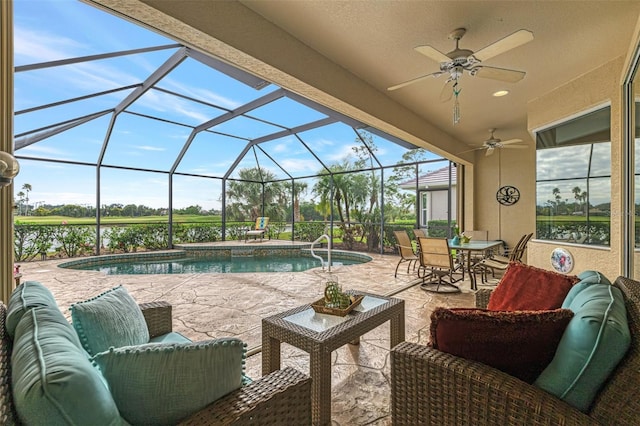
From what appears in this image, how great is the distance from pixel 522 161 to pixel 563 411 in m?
7.86

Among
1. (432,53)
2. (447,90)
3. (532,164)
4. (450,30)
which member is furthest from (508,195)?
(432,53)

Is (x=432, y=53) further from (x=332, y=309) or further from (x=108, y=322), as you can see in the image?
(x=108, y=322)

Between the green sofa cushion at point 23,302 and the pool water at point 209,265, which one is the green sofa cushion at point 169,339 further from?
the pool water at point 209,265

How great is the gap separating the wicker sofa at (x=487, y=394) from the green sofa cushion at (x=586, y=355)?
3 cm

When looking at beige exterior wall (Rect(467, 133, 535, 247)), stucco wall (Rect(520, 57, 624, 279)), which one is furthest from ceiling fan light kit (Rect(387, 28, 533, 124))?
beige exterior wall (Rect(467, 133, 535, 247))

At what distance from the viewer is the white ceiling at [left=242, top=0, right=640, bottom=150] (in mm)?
2541

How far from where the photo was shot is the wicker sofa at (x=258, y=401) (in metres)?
0.91

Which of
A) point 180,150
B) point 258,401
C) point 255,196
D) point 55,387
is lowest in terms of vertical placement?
point 258,401

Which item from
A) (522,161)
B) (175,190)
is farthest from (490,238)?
(175,190)

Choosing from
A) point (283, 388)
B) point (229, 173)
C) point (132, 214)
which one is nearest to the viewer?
point (283, 388)

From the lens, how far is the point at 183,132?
8.36 m

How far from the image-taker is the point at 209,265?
→ 821 centimetres

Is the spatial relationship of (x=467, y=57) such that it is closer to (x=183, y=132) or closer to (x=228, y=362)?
(x=228, y=362)

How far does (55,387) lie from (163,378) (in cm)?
29
